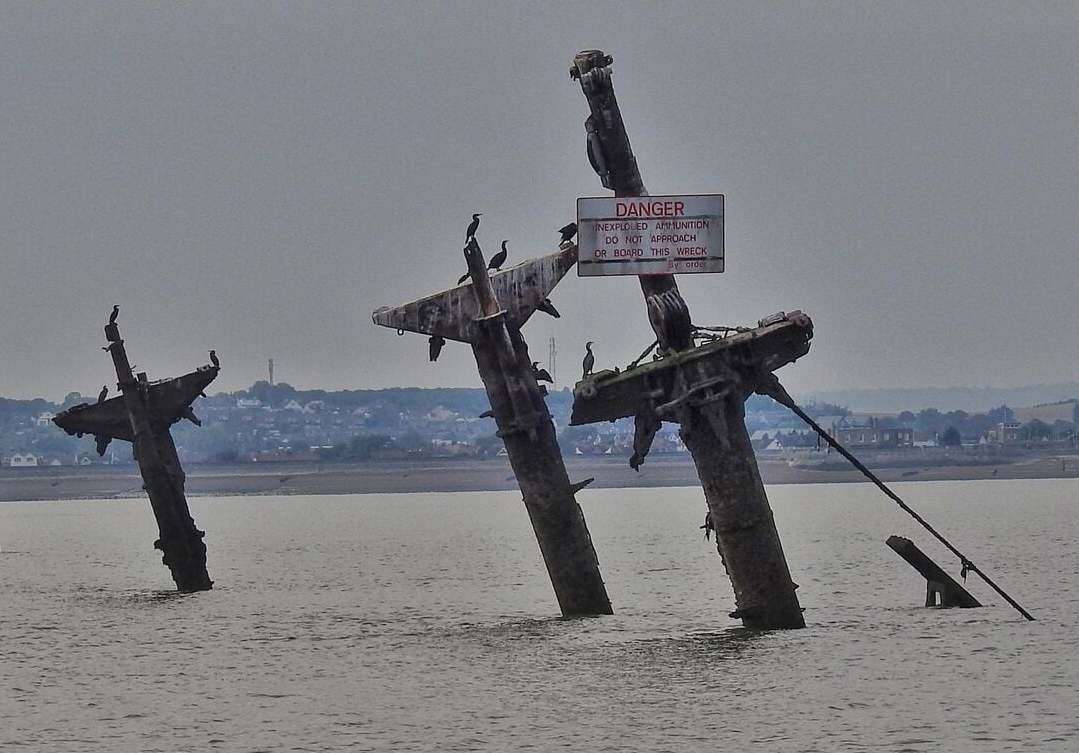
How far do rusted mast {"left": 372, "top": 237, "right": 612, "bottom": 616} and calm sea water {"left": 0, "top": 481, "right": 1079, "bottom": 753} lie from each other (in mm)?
2854

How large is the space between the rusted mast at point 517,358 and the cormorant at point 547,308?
24 centimetres

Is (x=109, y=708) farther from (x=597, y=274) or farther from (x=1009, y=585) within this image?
(x=1009, y=585)

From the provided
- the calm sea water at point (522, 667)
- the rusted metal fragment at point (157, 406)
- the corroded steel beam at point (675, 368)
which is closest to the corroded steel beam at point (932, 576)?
the calm sea water at point (522, 667)

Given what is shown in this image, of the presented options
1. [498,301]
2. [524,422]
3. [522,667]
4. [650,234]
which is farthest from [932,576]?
[650,234]

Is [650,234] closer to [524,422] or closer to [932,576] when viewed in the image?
[524,422]

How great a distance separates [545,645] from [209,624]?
40.5ft

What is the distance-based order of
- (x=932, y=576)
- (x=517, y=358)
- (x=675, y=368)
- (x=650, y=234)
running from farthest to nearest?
1. (x=932, y=576)
2. (x=517, y=358)
3. (x=650, y=234)
4. (x=675, y=368)

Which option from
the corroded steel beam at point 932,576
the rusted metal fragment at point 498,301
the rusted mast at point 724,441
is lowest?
the corroded steel beam at point 932,576

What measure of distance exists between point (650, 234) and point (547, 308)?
5221mm

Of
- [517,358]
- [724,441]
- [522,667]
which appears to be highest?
[517,358]

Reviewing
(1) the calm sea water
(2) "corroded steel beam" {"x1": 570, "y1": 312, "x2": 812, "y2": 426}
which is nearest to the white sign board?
(2) "corroded steel beam" {"x1": 570, "y1": 312, "x2": 812, "y2": 426}

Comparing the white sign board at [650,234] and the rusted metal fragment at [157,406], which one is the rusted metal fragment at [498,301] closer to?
the white sign board at [650,234]

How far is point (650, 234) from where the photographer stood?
40.4 metres

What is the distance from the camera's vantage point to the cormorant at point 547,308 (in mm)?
44812
